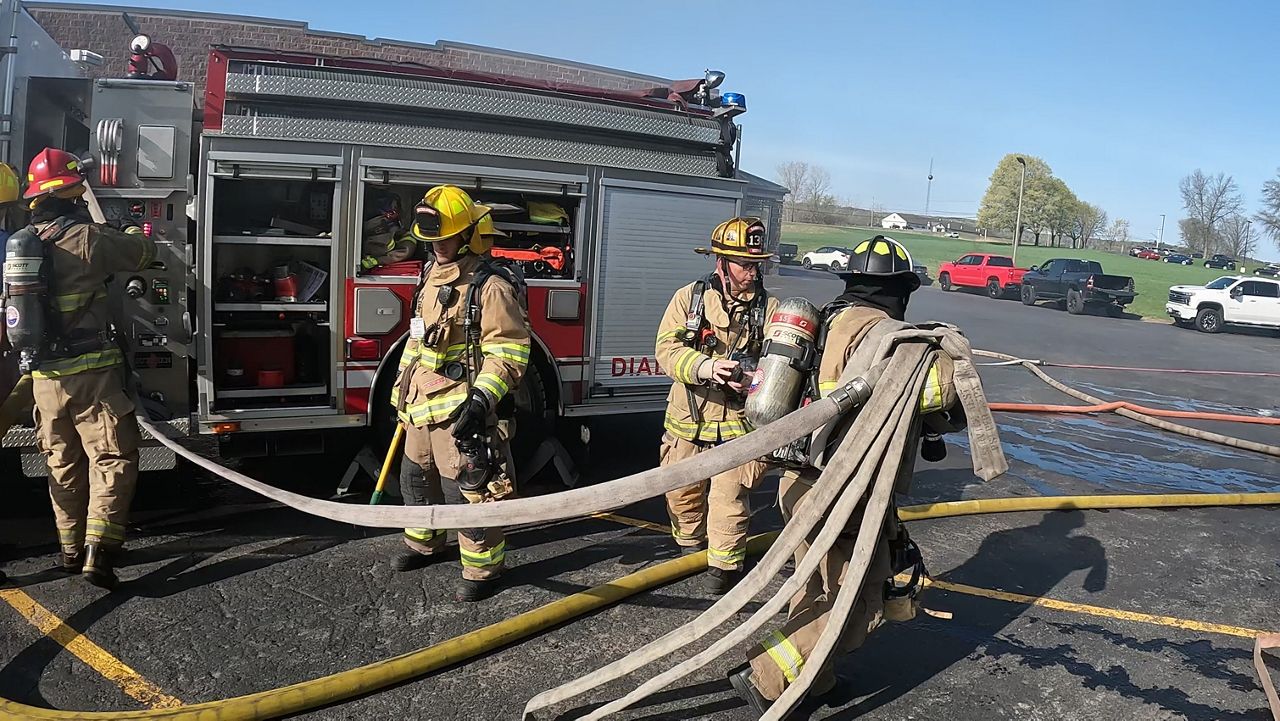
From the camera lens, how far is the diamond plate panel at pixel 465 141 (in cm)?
488

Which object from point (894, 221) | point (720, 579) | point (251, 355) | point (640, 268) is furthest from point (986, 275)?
point (894, 221)

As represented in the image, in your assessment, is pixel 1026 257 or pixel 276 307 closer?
pixel 276 307

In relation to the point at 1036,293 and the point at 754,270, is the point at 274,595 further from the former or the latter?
the point at 1036,293

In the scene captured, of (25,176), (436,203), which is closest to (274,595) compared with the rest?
(436,203)

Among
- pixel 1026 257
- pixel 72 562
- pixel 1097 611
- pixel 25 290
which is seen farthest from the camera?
pixel 1026 257

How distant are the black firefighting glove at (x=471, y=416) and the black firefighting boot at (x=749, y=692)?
1487 mm

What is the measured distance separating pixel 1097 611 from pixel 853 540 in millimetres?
2052

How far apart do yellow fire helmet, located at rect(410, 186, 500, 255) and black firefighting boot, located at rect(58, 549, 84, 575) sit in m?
2.22

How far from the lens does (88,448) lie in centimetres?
417

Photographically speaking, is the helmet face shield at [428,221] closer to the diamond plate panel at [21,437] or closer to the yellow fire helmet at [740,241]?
the yellow fire helmet at [740,241]

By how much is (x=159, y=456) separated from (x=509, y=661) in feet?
8.18

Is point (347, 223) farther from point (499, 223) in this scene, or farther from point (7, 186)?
point (7, 186)

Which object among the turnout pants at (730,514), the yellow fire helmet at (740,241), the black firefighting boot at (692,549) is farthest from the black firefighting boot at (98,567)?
the yellow fire helmet at (740,241)

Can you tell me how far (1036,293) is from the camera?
2739 cm
